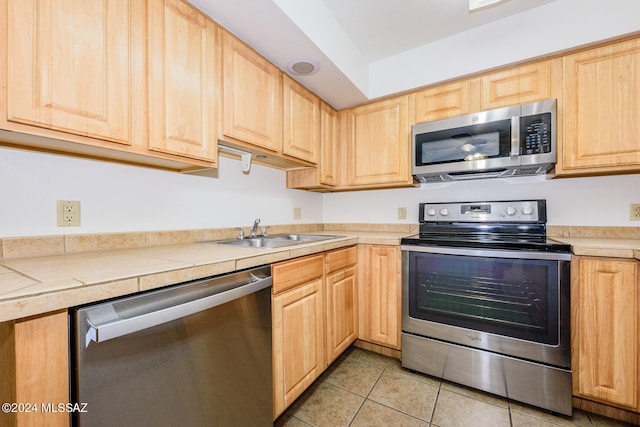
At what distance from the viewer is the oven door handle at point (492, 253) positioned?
4.70ft

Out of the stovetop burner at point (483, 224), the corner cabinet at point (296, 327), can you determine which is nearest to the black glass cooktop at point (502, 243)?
the stovetop burner at point (483, 224)

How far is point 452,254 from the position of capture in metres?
1.68

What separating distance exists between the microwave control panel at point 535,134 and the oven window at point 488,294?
726 mm

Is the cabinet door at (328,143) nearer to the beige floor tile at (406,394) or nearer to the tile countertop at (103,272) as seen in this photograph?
the tile countertop at (103,272)

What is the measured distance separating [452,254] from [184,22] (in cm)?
193

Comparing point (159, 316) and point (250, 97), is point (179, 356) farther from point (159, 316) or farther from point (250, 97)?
point (250, 97)

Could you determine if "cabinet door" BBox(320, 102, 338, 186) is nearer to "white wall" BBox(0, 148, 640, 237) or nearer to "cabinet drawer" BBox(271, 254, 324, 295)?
Result: "white wall" BBox(0, 148, 640, 237)

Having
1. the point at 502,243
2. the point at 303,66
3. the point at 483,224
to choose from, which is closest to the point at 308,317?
the point at 502,243

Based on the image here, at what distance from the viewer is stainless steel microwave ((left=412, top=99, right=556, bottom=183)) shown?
1673 mm

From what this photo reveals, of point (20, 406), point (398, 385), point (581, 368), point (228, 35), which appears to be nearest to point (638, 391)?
point (581, 368)

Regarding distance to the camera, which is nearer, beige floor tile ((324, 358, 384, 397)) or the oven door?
the oven door

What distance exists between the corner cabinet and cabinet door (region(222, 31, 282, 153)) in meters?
0.80

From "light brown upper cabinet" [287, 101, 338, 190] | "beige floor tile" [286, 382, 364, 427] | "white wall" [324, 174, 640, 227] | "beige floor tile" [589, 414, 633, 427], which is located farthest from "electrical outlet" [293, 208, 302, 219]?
"beige floor tile" [589, 414, 633, 427]

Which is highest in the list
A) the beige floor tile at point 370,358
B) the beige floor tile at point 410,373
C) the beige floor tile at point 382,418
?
the beige floor tile at point 382,418
